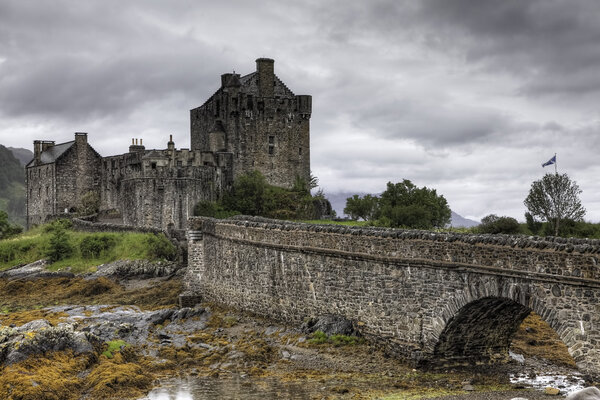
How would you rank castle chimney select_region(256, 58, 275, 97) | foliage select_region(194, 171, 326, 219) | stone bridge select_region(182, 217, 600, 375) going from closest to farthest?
stone bridge select_region(182, 217, 600, 375) → foliage select_region(194, 171, 326, 219) → castle chimney select_region(256, 58, 275, 97)

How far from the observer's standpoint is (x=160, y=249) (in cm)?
4716

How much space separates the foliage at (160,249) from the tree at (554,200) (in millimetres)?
22051

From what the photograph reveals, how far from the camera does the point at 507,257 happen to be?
19.4m

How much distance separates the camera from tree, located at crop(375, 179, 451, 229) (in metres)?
50.8

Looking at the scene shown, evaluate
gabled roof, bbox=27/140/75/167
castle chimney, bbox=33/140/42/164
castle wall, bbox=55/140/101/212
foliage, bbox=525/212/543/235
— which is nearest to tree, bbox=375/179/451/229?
foliage, bbox=525/212/543/235

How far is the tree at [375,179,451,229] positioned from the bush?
17.6m

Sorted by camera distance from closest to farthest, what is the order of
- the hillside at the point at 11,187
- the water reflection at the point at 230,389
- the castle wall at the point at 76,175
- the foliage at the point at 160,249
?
the water reflection at the point at 230,389 → the foliage at the point at 160,249 → the castle wall at the point at 76,175 → the hillside at the point at 11,187

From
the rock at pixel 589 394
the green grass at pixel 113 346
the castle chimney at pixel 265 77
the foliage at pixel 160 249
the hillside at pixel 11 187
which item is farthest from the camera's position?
the hillside at pixel 11 187

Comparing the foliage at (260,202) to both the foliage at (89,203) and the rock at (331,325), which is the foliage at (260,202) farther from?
the rock at (331,325)

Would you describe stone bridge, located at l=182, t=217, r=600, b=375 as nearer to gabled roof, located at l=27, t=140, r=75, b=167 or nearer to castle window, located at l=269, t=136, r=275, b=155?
castle window, located at l=269, t=136, r=275, b=155

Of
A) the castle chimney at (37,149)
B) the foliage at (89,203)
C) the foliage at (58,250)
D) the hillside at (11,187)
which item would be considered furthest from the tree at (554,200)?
the hillside at (11,187)

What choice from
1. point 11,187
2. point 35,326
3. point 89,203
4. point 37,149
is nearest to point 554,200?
point 35,326

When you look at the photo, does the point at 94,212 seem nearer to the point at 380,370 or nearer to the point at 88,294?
the point at 88,294

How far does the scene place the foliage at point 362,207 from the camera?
5769cm
